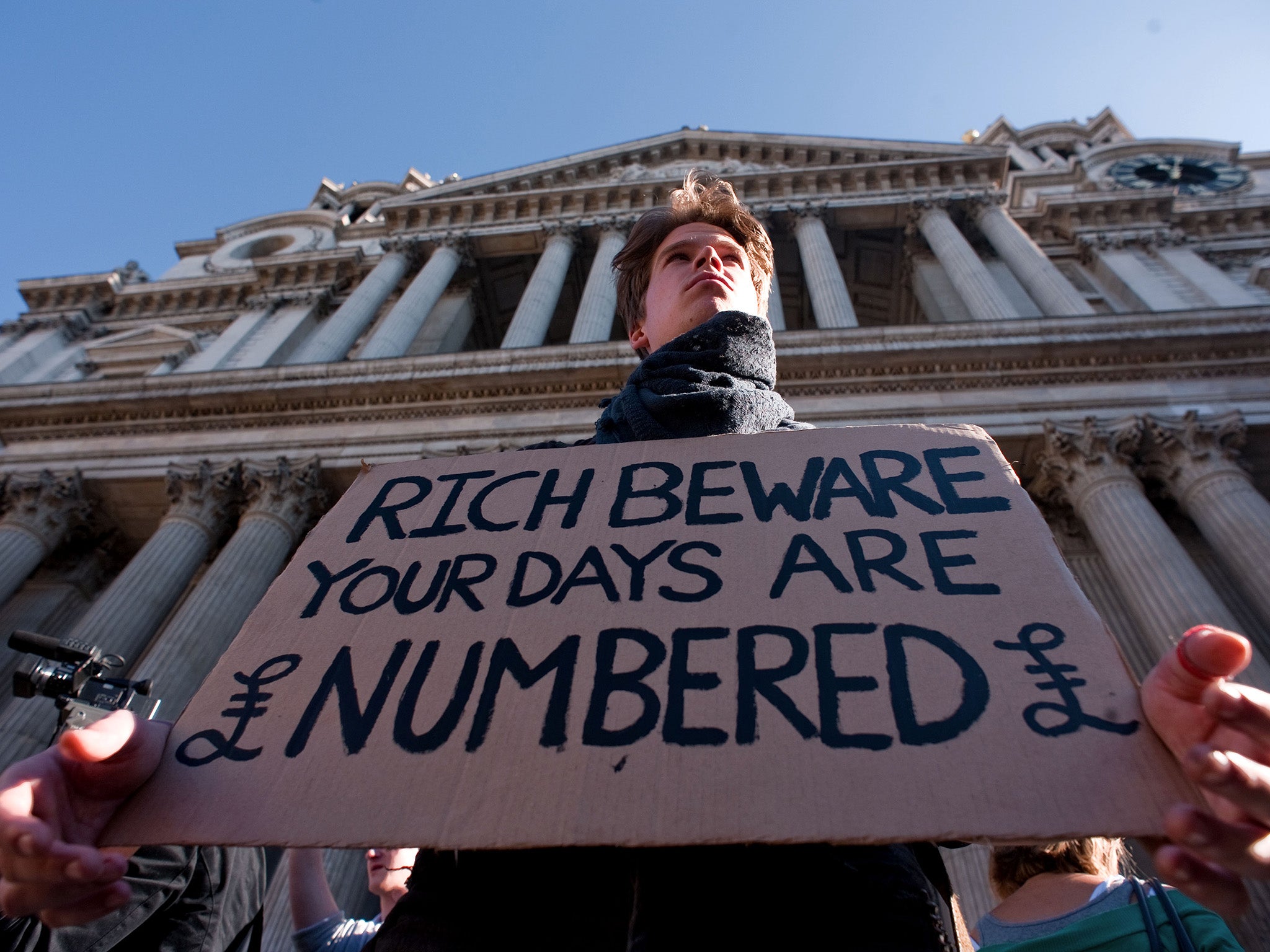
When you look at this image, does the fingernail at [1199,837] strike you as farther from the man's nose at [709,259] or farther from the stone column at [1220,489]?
the stone column at [1220,489]

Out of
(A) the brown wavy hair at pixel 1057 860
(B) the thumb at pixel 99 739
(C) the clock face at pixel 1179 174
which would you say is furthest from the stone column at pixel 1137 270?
(B) the thumb at pixel 99 739

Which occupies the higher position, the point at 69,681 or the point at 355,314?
the point at 355,314

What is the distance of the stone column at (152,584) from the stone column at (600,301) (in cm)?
657

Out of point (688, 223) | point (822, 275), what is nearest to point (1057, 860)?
point (688, 223)

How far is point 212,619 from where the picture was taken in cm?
912

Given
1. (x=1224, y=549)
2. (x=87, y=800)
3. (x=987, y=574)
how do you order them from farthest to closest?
(x=1224, y=549), (x=987, y=574), (x=87, y=800)

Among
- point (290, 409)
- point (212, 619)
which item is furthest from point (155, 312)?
point (212, 619)

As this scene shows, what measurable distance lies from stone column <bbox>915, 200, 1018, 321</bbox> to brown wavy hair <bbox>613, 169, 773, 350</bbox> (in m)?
8.93

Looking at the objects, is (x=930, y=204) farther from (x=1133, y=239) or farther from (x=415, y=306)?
(x=415, y=306)

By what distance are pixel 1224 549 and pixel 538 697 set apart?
9.67 metres

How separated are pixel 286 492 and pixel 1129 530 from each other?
11.3 metres

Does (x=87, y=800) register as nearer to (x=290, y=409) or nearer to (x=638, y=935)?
(x=638, y=935)

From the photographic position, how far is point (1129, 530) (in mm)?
8461

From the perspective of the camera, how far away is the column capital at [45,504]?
36.4 ft
